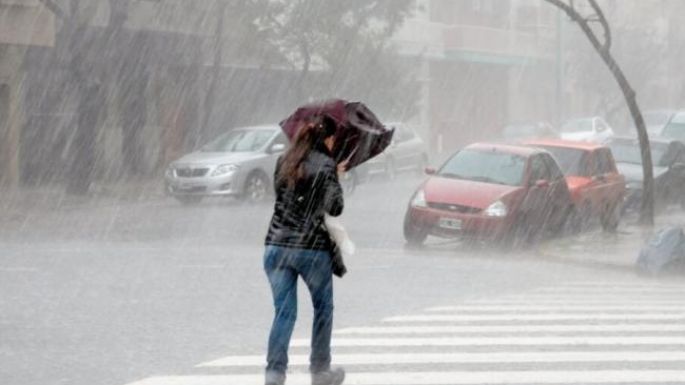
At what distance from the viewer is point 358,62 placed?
4253 cm

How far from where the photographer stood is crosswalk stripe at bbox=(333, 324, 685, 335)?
11.7 metres

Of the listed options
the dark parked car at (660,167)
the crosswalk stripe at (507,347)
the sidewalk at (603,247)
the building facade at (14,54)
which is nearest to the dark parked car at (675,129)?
the dark parked car at (660,167)

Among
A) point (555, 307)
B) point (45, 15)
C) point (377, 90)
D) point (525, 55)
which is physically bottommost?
point (525, 55)

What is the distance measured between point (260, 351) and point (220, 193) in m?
18.4

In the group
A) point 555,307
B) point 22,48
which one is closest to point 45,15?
point 22,48

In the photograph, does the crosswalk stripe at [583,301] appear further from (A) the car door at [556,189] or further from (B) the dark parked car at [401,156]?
(B) the dark parked car at [401,156]

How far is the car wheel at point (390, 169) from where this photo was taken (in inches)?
1535

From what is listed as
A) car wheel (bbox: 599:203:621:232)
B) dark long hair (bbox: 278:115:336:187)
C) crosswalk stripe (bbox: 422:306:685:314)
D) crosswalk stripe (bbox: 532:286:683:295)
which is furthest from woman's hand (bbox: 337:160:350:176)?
car wheel (bbox: 599:203:621:232)

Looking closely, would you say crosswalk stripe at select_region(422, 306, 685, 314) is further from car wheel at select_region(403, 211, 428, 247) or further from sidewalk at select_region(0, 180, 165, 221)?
sidewalk at select_region(0, 180, 165, 221)

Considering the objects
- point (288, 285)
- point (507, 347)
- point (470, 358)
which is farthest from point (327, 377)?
point (507, 347)

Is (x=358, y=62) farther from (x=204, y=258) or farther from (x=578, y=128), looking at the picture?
(x=204, y=258)

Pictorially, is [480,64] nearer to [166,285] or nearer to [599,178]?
[599,178]

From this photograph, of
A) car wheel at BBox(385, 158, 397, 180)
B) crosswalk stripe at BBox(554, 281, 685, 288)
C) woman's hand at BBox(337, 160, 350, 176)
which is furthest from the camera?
car wheel at BBox(385, 158, 397, 180)

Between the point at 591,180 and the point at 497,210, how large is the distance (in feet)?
13.4
